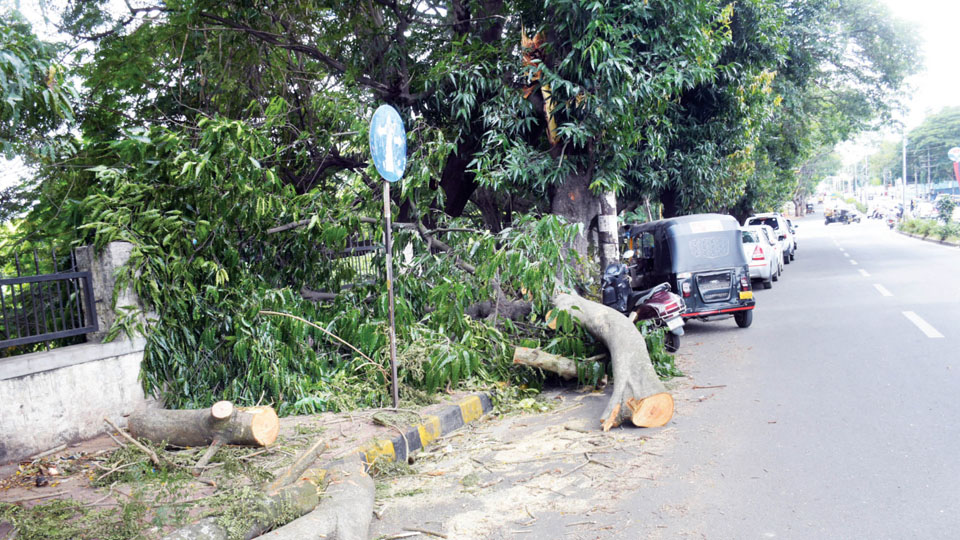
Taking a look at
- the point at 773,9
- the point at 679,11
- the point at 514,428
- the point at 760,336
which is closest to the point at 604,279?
the point at 760,336

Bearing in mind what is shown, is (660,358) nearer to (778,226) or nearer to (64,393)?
(64,393)

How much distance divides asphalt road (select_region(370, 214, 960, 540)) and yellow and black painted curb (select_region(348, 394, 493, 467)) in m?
0.15

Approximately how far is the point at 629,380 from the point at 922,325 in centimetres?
614

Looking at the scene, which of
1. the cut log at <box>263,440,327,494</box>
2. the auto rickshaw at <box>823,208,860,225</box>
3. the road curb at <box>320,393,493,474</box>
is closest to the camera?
the cut log at <box>263,440,327,494</box>

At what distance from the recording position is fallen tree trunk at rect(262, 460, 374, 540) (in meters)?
3.81

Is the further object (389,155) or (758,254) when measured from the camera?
(758,254)

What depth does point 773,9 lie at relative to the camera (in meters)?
16.6

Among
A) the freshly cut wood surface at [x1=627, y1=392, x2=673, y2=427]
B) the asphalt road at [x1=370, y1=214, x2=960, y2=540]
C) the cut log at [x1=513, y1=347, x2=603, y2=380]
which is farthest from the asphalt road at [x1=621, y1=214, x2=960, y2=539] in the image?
the cut log at [x1=513, y1=347, x2=603, y2=380]

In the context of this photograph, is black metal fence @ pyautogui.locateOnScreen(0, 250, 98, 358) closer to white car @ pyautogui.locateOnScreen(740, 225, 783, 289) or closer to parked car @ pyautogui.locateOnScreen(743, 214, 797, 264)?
white car @ pyautogui.locateOnScreen(740, 225, 783, 289)

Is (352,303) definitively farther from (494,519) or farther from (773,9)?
(773,9)

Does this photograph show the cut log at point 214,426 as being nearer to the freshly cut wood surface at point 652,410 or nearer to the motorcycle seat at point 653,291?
the freshly cut wood surface at point 652,410

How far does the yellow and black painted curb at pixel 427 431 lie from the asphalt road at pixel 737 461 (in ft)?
0.49

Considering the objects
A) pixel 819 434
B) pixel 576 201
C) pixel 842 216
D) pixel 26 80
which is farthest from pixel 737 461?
pixel 842 216

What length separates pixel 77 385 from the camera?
246 inches
